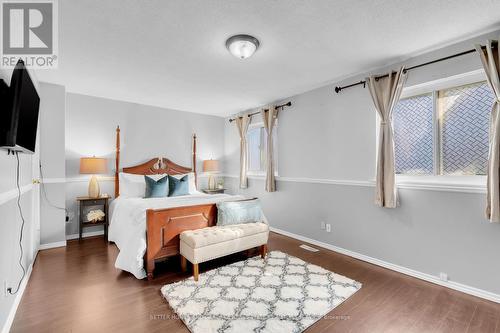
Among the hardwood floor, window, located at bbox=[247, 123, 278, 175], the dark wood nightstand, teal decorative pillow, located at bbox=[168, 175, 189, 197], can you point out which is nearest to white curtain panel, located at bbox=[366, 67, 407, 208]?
the hardwood floor

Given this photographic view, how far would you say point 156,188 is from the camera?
13.0 feet

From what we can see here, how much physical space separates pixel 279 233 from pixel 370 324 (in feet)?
8.15

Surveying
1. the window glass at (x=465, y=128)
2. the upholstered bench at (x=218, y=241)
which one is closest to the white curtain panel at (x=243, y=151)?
the upholstered bench at (x=218, y=241)

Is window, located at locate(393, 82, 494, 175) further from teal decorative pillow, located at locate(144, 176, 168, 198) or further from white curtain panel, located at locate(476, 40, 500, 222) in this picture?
teal decorative pillow, located at locate(144, 176, 168, 198)

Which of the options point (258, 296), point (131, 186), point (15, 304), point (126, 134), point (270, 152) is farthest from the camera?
point (126, 134)

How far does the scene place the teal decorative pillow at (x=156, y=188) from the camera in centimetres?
394

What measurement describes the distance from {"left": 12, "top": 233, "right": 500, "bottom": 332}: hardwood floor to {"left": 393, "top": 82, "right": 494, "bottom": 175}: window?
4.14 ft

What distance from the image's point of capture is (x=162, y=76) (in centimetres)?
323

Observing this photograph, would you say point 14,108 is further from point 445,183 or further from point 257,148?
point 257,148

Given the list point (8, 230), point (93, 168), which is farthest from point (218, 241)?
point (93, 168)

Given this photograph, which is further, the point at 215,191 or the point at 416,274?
the point at 215,191

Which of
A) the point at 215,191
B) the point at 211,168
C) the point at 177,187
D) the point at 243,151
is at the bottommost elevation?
the point at 215,191

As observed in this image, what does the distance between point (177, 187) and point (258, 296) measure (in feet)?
8.26

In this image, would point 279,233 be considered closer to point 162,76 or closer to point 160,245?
point 160,245
